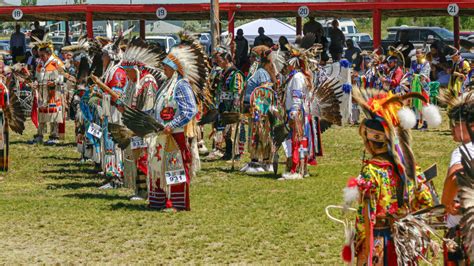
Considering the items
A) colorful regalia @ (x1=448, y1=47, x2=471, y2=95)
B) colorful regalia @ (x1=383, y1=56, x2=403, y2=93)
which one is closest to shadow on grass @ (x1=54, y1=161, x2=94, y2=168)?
colorful regalia @ (x1=383, y1=56, x2=403, y2=93)

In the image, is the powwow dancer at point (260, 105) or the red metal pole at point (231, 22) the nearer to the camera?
the powwow dancer at point (260, 105)

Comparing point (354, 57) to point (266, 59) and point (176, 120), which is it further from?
point (176, 120)

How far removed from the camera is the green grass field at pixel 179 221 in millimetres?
8516

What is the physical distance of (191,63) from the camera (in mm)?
10055

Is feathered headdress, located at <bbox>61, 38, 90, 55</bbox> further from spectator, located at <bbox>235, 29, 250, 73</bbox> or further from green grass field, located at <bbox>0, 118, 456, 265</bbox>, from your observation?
spectator, located at <bbox>235, 29, 250, 73</bbox>

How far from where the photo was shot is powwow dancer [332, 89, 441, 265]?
6043 millimetres

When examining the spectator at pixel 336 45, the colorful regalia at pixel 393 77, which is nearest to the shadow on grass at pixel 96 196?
the colorful regalia at pixel 393 77

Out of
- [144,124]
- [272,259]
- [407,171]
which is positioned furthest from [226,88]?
[407,171]

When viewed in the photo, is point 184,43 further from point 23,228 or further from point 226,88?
point 226,88

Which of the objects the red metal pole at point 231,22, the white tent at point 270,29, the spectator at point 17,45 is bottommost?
the spectator at point 17,45

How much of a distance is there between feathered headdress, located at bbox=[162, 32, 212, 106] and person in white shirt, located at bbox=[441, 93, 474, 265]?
4.14 m

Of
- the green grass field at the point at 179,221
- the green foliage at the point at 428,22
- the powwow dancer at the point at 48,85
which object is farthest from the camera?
the green foliage at the point at 428,22

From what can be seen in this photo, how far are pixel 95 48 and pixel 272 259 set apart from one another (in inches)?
198

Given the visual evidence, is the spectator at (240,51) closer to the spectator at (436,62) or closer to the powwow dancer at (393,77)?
the powwow dancer at (393,77)
